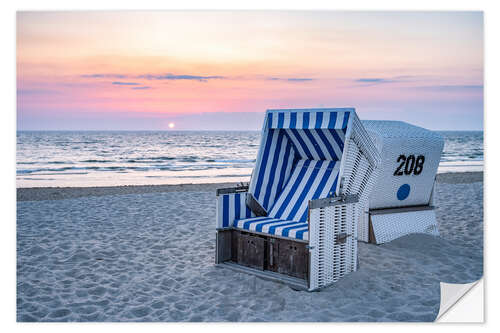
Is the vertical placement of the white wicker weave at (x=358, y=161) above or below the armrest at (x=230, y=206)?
above

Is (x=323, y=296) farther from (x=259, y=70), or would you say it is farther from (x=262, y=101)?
(x=262, y=101)

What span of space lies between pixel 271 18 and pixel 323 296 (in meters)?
3.04

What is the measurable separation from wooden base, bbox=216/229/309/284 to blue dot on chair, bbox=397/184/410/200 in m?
2.35

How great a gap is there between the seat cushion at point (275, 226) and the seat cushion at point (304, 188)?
0.21 m

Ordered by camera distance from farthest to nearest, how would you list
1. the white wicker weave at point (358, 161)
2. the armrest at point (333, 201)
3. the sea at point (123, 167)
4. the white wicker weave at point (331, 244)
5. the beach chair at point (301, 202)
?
the sea at point (123, 167) → the white wicker weave at point (358, 161) → the beach chair at point (301, 202) → the white wicker weave at point (331, 244) → the armrest at point (333, 201)

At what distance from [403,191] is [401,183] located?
0.15 m

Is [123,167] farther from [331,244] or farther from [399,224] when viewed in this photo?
[331,244]

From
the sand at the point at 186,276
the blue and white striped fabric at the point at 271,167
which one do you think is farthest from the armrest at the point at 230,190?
the sand at the point at 186,276

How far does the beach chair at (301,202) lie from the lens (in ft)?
15.8

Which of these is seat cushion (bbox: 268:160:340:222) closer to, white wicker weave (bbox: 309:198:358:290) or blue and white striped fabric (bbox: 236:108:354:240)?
blue and white striped fabric (bbox: 236:108:354:240)

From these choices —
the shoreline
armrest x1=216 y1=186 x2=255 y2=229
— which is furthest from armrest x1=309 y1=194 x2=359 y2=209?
the shoreline

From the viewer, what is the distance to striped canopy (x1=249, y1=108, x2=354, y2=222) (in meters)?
5.56

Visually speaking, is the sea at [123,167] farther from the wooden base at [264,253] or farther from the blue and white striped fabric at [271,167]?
the wooden base at [264,253]
